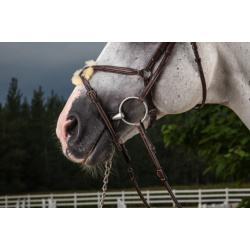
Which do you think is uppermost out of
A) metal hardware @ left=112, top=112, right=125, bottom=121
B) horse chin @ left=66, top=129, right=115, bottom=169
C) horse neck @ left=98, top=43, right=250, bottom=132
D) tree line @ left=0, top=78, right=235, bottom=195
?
tree line @ left=0, top=78, right=235, bottom=195

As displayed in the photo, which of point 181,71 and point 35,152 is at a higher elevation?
point 35,152

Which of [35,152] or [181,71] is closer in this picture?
[181,71]

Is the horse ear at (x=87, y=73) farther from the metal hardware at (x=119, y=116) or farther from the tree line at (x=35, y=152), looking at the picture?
the tree line at (x=35, y=152)

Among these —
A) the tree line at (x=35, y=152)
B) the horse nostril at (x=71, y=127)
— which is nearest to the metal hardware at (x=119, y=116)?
Result: the horse nostril at (x=71, y=127)

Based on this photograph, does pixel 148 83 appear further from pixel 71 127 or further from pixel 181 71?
pixel 71 127

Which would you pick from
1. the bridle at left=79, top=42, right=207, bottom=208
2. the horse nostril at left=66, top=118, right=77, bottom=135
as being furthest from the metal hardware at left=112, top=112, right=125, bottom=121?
the horse nostril at left=66, top=118, right=77, bottom=135

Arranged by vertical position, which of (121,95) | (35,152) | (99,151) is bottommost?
(99,151)

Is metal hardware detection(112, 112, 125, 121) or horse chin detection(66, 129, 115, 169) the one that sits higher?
metal hardware detection(112, 112, 125, 121)

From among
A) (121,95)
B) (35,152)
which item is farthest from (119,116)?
(35,152)

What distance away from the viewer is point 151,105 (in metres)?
0.77

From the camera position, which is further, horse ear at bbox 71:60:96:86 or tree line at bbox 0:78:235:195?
tree line at bbox 0:78:235:195

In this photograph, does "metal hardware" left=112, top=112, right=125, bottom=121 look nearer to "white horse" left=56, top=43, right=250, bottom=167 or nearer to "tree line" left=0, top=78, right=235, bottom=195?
"white horse" left=56, top=43, right=250, bottom=167

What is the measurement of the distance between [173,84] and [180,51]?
110 millimetres

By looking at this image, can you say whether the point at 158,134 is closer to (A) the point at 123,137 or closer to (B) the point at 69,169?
(B) the point at 69,169
